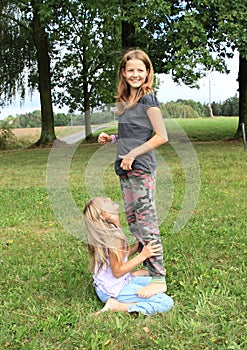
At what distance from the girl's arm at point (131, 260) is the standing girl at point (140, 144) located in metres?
0.06

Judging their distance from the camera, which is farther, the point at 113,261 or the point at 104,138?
the point at 104,138

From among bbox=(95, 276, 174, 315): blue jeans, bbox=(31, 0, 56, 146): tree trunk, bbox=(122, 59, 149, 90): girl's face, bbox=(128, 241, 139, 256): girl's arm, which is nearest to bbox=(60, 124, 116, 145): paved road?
bbox=(122, 59, 149, 90): girl's face

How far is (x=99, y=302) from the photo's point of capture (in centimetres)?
377

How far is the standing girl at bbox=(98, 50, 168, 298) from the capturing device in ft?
11.5

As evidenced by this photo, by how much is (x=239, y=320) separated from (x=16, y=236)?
328cm

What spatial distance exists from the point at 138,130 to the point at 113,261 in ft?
3.18

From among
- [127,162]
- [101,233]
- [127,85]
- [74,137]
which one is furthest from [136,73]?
[101,233]

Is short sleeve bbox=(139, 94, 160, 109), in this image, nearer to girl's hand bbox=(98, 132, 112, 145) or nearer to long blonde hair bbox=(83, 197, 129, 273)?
girl's hand bbox=(98, 132, 112, 145)

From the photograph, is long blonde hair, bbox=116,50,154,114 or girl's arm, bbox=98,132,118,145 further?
girl's arm, bbox=98,132,118,145

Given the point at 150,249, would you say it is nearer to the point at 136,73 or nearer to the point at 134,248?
the point at 134,248

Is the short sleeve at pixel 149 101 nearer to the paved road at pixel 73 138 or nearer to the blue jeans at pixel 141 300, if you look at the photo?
the paved road at pixel 73 138

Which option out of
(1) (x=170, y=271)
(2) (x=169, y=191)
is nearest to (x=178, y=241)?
(1) (x=170, y=271)

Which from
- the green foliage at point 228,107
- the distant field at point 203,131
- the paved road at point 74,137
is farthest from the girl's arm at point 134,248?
the green foliage at point 228,107

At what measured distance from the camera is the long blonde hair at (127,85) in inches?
142
